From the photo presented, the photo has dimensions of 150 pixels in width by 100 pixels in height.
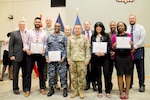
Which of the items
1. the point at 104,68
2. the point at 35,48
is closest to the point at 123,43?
the point at 104,68

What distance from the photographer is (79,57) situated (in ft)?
12.4

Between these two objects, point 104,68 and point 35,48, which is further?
point 35,48

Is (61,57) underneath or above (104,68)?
above

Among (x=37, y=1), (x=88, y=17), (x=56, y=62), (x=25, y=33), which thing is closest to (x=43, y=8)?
(x=37, y=1)

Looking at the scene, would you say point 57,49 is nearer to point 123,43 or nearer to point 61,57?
point 61,57

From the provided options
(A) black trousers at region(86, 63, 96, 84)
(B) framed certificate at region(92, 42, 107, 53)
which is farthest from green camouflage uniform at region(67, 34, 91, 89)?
(A) black trousers at region(86, 63, 96, 84)

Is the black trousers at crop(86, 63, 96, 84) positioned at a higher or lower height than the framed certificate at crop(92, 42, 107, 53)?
lower

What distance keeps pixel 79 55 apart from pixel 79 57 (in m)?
0.04

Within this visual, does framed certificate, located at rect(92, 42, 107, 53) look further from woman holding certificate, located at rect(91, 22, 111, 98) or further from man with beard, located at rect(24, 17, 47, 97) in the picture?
man with beard, located at rect(24, 17, 47, 97)

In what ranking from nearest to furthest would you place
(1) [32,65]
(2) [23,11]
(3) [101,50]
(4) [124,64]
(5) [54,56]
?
(4) [124,64] → (3) [101,50] → (5) [54,56] → (1) [32,65] → (2) [23,11]

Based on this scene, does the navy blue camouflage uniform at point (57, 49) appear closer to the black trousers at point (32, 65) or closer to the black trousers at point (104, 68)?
the black trousers at point (32, 65)

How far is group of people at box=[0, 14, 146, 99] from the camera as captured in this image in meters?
3.79

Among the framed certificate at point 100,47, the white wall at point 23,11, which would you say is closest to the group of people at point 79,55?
the framed certificate at point 100,47

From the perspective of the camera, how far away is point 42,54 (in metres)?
4.05
